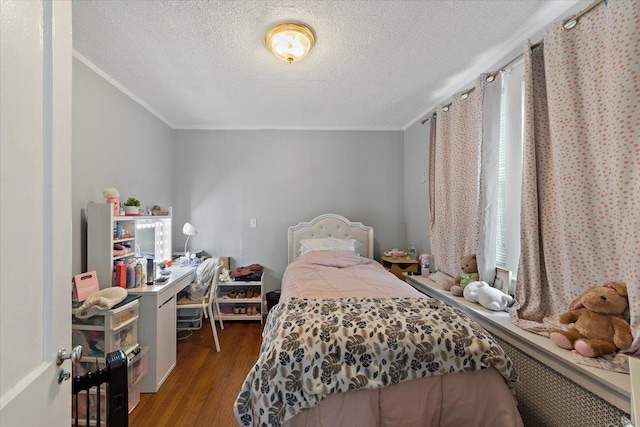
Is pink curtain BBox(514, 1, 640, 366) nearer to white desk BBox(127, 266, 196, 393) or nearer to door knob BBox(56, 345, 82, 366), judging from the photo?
door knob BBox(56, 345, 82, 366)

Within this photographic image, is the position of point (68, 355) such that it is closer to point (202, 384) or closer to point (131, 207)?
point (202, 384)

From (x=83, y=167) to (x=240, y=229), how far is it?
6.11ft

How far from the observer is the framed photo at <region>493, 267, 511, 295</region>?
6.47ft

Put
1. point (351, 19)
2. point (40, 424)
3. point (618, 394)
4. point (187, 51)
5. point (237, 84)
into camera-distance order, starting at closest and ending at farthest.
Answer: point (40, 424) → point (618, 394) → point (351, 19) → point (187, 51) → point (237, 84)

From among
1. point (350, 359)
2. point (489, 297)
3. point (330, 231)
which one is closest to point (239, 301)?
point (330, 231)

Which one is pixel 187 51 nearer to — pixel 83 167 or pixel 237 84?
pixel 237 84

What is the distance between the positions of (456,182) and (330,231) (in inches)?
65.2

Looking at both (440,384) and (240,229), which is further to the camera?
(240,229)

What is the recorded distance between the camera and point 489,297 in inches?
75.0

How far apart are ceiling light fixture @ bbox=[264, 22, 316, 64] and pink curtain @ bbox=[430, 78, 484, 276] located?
1.34m

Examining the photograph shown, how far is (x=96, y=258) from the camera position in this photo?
2.08 metres

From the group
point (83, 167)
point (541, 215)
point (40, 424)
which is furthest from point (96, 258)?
point (541, 215)

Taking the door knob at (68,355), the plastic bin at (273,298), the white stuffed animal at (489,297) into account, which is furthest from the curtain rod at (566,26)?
the plastic bin at (273,298)

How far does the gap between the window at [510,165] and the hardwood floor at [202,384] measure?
226 centimetres
